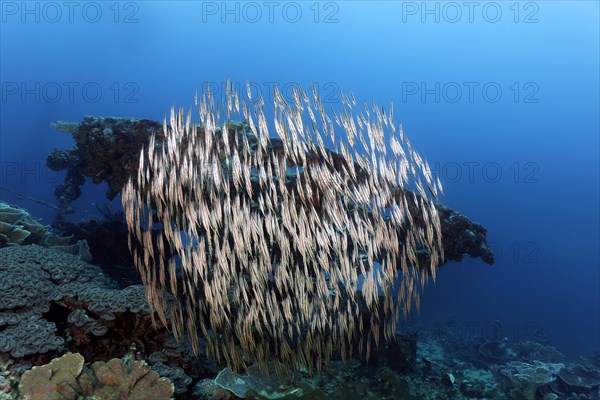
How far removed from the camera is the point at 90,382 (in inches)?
155

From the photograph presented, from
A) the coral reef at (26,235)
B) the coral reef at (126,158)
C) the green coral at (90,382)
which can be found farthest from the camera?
the coral reef at (26,235)

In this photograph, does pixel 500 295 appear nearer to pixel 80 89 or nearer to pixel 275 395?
pixel 275 395

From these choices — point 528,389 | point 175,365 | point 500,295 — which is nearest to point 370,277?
point 175,365

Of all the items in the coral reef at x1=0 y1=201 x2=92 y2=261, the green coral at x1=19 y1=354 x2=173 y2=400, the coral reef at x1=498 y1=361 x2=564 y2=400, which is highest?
the coral reef at x1=0 y1=201 x2=92 y2=261

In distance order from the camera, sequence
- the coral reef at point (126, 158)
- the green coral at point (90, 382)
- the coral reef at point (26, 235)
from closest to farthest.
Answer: the green coral at point (90, 382) → the coral reef at point (126, 158) → the coral reef at point (26, 235)

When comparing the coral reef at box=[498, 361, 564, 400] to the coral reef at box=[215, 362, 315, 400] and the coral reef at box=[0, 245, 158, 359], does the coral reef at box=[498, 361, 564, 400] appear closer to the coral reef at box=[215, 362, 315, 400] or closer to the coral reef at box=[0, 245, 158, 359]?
the coral reef at box=[215, 362, 315, 400]

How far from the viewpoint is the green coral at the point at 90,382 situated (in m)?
3.70

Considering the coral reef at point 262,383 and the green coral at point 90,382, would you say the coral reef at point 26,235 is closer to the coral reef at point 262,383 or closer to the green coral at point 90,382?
the green coral at point 90,382

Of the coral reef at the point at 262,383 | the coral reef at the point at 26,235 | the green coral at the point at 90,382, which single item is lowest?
the coral reef at the point at 262,383

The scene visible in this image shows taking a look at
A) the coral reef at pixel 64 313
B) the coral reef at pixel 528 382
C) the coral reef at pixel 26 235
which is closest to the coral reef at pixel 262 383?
the coral reef at pixel 64 313

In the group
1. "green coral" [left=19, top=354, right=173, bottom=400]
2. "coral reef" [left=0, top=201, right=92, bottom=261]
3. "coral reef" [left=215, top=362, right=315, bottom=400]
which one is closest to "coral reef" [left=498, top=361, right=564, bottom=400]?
"coral reef" [left=215, top=362, right=315, bottom=400]

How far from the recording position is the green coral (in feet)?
12.1

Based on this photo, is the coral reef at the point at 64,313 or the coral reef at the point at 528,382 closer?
the coral reef at the point at 64,313

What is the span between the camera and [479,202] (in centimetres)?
6875
